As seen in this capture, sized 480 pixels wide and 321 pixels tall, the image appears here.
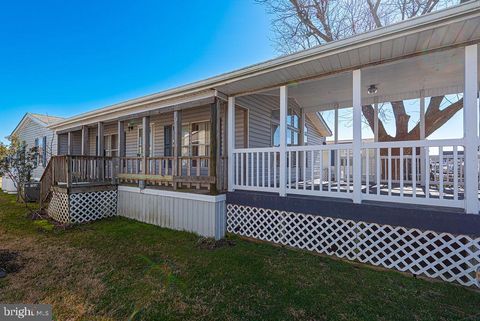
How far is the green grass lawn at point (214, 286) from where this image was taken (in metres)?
2.66

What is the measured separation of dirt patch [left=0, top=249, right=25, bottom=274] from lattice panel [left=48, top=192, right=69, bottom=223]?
2020 millimetres

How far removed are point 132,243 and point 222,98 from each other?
3.86 metres

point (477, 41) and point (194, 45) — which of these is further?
point (194, 45)

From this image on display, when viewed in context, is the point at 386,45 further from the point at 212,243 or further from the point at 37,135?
the point at 37,135

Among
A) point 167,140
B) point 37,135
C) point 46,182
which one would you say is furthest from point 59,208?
point 37,135

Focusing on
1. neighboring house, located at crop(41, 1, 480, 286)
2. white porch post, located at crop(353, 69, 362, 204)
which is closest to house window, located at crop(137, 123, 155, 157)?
neighboring house, located at crop(41, 1, 480, 286)

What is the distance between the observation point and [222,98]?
218 inches

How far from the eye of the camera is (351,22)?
1156 centimetres

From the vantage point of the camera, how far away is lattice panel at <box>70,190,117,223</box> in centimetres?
654

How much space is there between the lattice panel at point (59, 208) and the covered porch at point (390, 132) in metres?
4.90

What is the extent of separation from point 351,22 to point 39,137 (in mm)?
19286

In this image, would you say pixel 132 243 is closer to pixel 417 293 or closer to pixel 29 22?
pixel 417 293

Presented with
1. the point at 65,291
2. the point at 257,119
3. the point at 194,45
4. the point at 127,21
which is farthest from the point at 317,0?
the point at 65,291

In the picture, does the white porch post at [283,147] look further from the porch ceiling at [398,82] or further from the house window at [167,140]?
the house window at [167,140]
